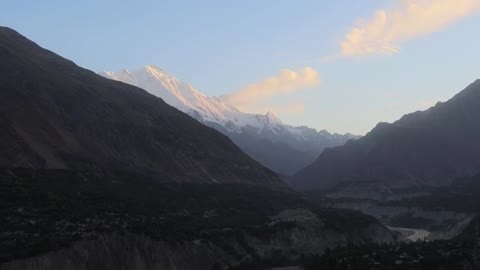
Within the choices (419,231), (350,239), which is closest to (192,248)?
(350,239)

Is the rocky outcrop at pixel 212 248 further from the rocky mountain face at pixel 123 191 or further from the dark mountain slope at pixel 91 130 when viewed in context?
the dark mountain slope at pixel 91 130

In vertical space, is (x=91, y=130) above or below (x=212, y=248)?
above

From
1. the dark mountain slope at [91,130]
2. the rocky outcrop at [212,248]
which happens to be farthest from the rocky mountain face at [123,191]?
the dark mountain slope at [91,130]

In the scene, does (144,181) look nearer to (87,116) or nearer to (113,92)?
(87,116)

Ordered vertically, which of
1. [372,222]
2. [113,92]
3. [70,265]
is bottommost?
[70,265]

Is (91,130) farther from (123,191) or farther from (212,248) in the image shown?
(212,248)

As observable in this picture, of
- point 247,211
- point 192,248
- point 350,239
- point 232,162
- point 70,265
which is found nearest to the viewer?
point 70,265

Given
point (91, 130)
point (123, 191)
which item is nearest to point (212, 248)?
point (123, 191)
